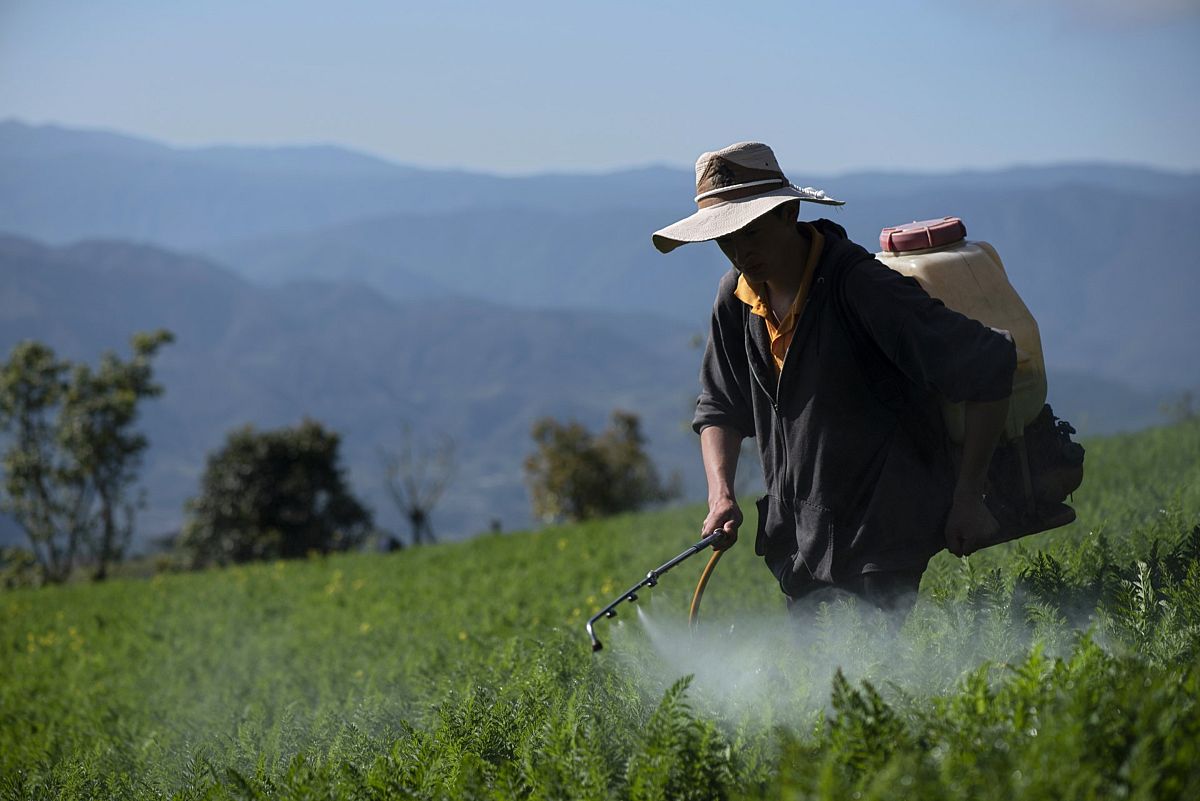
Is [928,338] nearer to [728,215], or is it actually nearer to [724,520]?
[728,215]

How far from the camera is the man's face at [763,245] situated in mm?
3324

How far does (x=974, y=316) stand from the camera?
3271mm

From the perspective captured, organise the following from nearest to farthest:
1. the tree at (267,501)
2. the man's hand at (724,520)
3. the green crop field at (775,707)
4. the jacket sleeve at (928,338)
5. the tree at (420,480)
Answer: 1. the green crop field at (775,707)
2. the jacket sleeve at (928,338)
3. the man's hand at (724,520)
4. the tree at (267,501)
5. the tree at (420,480)

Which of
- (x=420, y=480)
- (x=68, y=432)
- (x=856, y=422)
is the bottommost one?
(x=420, y=480)

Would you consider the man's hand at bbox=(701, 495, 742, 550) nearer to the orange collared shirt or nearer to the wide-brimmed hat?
the orange collared shirt

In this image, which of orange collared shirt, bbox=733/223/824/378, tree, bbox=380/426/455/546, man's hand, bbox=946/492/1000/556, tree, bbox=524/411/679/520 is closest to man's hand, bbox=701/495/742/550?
orange collared shirt, bbox=733/223/824/378

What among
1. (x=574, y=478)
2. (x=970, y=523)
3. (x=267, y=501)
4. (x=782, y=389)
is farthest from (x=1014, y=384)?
(x=574, y=478)

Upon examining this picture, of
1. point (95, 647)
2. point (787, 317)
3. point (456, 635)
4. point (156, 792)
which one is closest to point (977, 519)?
point (787, 317)

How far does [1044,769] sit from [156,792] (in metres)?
3.36

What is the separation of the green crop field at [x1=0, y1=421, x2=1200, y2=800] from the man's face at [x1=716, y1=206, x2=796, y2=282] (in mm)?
1001

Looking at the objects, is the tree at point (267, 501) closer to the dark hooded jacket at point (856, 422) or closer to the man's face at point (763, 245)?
the dark hooded jacket at point (856, 422)

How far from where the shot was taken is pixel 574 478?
4375 cm

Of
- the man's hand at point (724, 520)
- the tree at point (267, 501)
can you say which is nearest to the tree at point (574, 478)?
the tree at point (267, 501)

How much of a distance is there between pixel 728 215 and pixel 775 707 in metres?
1.32
